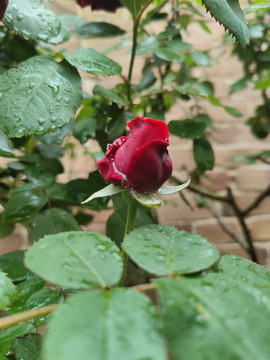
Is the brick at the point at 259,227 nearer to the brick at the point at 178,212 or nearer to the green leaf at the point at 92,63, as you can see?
the brick at the point at 178,212

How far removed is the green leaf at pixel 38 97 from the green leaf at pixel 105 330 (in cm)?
19

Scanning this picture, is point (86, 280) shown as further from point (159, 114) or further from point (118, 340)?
point (159, 114)

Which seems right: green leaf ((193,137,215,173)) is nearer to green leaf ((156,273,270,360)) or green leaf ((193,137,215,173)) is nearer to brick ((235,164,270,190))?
green leaf ((156,273,270,360))

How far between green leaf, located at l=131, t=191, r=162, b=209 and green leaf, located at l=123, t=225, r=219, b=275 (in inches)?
0.7

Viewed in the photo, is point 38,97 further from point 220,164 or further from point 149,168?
point 220,164

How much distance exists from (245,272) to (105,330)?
0.14 m

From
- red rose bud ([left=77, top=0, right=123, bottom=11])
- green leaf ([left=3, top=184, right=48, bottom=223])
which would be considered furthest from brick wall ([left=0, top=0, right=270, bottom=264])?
green leaf ([left=3, top=184, right=48, bottom=223])

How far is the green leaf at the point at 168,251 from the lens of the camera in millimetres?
231

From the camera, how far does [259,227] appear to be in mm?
1108

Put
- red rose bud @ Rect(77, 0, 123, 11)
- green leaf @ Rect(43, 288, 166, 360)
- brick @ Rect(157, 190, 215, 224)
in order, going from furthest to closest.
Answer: brick @ Rect(157, 190, 215, 224) → red rose bud @ Rect(77, 0, 123, 11) → green leaf @ Rect(43, 288, 166, 360)

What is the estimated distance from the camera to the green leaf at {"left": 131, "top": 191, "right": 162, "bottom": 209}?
293mm

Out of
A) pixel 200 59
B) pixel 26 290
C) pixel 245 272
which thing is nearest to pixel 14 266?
pixel 26 290

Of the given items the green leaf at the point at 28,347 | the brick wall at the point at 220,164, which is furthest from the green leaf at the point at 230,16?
the brick wall at the point at 220,164

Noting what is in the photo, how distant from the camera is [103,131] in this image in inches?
21.2
